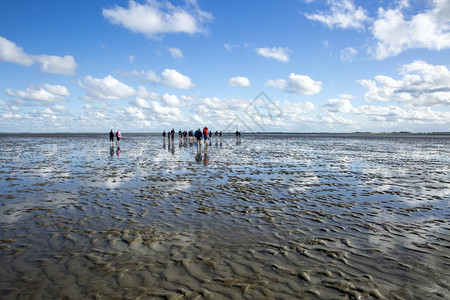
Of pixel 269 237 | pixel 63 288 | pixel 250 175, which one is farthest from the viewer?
pixel 250 175

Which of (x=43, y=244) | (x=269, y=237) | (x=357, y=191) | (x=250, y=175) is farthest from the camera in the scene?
(x=250, y=175)

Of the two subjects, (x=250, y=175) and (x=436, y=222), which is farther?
(x=250, y=175)

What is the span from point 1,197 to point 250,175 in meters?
13.5

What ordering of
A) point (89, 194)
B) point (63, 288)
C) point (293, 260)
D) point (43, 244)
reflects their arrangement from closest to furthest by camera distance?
1. point (63, 288)
2. point (293, 260)
3. point (43, 244)
4. point (89, 194)

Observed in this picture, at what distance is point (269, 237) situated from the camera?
7387mm

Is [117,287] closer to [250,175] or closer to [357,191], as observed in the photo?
[357,191]

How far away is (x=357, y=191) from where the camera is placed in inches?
523

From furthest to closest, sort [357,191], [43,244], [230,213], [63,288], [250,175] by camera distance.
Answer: [250,175]
[357,191]
[230,213]
[43,244]
[63,288]

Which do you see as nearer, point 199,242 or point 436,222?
point 199,242

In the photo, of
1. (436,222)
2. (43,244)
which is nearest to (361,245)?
(436,222)

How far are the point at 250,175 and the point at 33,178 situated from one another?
13.9 m

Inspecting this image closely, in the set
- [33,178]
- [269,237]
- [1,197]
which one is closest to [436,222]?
[269,237]

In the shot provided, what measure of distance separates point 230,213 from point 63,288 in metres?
5.73

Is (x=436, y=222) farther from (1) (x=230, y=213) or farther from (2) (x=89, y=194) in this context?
(2) (x=89, y=194)
